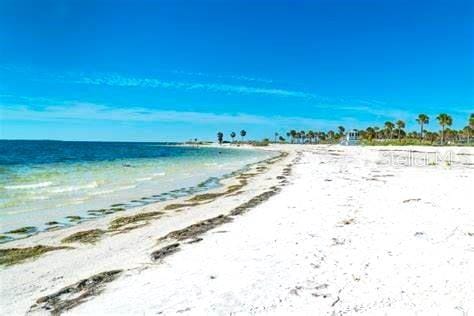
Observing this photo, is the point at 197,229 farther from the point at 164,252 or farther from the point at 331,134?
the point at 331,134

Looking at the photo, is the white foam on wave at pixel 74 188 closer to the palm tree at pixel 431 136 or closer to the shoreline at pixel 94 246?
the shoreline at pixel 94 246

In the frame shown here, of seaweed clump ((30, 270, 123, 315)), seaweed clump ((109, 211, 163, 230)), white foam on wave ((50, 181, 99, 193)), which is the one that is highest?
seaweed clump ((30, 270, 123, 315))

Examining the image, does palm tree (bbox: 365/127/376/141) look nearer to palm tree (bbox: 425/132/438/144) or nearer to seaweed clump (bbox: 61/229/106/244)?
palm tree (bbox: 425/132/438/144)

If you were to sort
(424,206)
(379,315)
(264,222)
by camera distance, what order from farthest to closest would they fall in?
1. (424,206)
2. (264,222)
3. (379,315)

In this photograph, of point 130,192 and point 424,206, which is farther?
point 130,192

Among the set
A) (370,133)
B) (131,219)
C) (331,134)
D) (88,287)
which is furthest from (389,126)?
(88,287)

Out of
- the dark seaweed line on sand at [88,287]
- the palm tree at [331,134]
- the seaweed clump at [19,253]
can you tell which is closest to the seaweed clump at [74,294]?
the dark seaweed line on sand at [88,287]

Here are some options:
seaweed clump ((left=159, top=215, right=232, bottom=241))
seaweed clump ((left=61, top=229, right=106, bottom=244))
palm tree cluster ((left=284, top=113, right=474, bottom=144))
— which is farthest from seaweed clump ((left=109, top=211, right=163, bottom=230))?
palm tree cluster ((left=284, top=113, right=474, bottom=144))

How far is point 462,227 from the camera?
991 centimetres

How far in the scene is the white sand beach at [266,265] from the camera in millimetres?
5887

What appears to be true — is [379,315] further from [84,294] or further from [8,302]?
[8,302]

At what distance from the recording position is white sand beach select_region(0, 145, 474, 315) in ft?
19.3

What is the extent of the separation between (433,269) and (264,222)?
215 inches

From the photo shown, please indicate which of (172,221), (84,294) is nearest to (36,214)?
(172,221)
